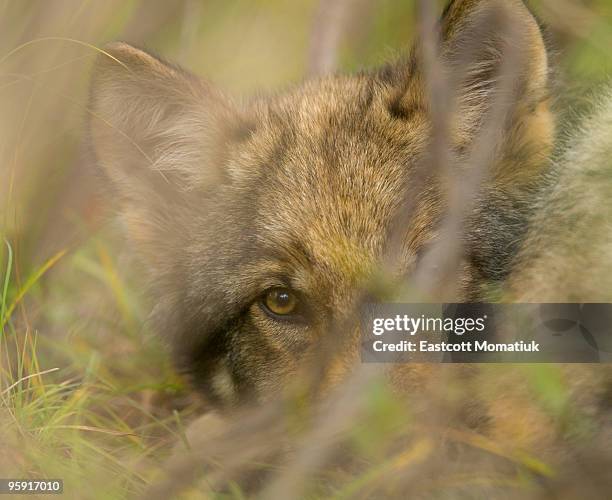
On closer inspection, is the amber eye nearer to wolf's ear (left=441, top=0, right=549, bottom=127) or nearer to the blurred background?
the blurred background

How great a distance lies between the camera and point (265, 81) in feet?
12.9

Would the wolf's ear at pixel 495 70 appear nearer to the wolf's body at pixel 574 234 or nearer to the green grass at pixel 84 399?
the wolf's body at pixel 574 234

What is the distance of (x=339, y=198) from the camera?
303 centimetres

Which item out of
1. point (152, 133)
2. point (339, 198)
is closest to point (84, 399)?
point (152, 133)

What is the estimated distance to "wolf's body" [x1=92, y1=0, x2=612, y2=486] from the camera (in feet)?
9.33

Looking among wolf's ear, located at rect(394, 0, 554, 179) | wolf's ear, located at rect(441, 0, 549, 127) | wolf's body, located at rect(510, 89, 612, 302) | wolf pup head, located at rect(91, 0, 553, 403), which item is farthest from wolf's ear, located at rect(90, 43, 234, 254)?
Result: wolf's body, located at rect(510, 89, 612, 302)

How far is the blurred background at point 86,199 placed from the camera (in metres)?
3.08

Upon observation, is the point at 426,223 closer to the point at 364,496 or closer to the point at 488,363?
the point at 488,363

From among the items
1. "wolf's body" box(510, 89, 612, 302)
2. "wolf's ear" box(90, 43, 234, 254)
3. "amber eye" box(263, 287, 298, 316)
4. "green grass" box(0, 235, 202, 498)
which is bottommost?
"green grass" box(0, 235, 202, 498)

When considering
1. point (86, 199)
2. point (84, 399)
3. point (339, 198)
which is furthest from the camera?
point (86, 199)

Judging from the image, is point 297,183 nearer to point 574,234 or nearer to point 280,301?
point 280,301

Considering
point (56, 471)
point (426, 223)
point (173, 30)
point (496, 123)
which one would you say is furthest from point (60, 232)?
point (496, 123)

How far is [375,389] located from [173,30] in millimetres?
1910

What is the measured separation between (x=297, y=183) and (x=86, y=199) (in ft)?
3.51
